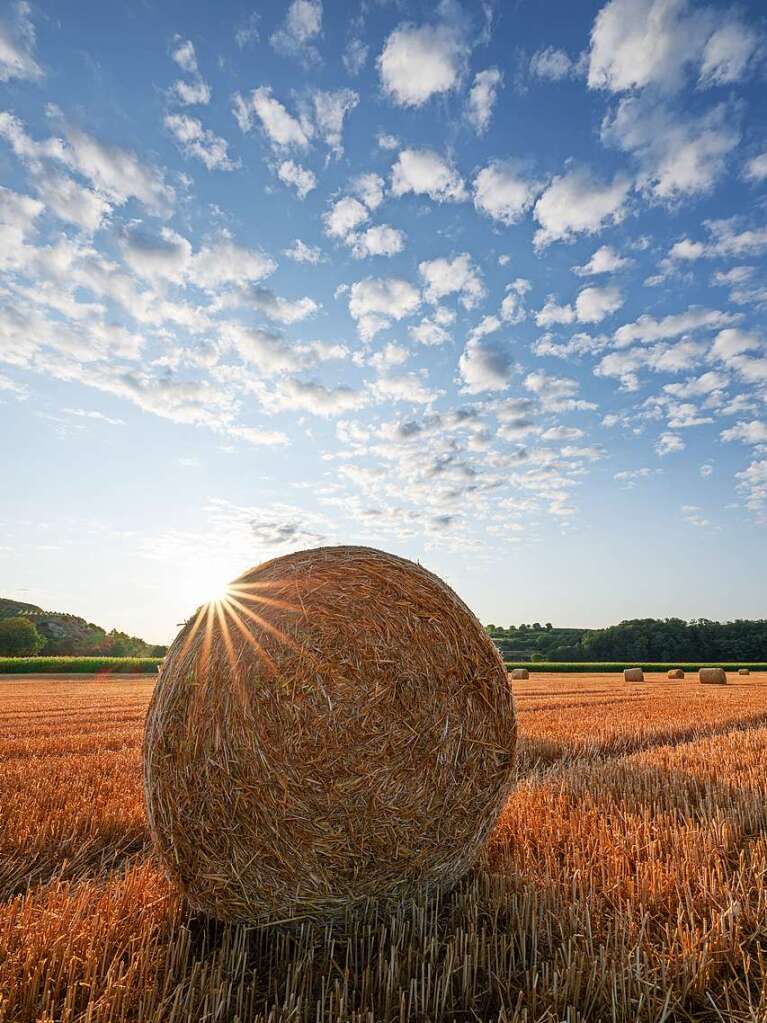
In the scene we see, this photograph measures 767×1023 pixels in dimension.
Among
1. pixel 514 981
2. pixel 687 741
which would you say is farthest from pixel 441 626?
pixel 687 741

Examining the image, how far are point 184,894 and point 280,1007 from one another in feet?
3.56

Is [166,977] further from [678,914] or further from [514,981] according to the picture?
[678,914]

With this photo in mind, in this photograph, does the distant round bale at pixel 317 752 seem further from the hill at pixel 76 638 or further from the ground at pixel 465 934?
the hill at pixel 76 638

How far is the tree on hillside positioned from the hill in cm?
201

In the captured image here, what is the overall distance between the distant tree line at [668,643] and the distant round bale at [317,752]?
2708 inches

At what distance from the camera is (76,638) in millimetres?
75500

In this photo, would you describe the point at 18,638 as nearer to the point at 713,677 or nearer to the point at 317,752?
the point at 713,677

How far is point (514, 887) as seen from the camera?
11.9 feet

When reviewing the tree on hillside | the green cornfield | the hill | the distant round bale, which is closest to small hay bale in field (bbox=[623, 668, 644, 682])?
the green cornfield

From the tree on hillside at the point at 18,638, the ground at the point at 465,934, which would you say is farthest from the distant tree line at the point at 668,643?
the ground at the point at 465,934

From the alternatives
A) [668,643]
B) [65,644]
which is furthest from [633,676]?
[65,644]

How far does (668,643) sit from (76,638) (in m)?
66.6

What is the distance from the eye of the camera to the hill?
6625cm

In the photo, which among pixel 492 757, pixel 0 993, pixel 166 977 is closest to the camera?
pixel 0 993
